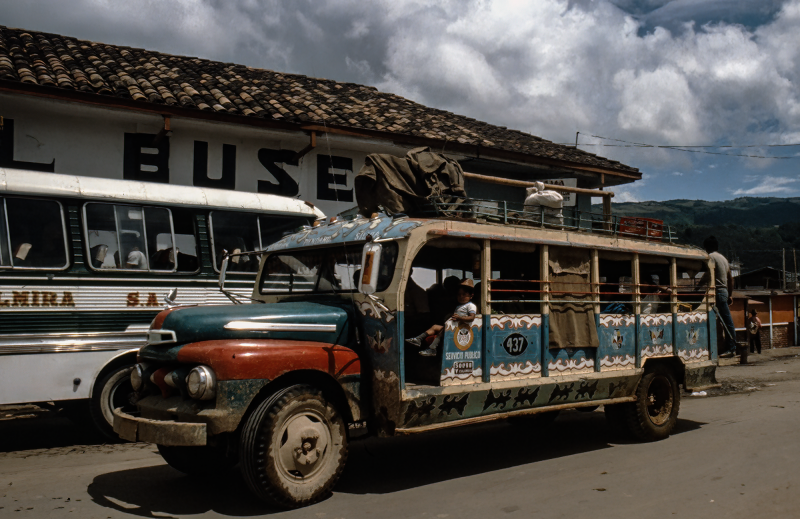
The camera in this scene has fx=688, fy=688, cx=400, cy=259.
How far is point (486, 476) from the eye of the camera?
613 centimetres

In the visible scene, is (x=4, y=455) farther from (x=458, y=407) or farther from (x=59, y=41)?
(x=59, y=41)

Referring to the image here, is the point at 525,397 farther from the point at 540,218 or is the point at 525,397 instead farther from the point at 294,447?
the point at 294,447

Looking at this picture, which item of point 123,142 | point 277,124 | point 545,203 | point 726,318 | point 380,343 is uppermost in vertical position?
point 277,124

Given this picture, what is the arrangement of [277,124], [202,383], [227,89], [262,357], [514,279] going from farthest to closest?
[227,89]
[277,124]
[514,279]
[262,357]
[202,383]

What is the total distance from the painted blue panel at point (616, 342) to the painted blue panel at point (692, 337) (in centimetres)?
89

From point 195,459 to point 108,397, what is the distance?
2509mm

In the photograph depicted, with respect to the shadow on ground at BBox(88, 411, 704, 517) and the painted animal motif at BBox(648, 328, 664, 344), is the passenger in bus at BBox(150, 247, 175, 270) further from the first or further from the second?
the painted animal motif at BBox(648, 328, 664, 344)

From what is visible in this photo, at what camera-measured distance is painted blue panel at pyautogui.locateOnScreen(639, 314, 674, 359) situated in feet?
25.4

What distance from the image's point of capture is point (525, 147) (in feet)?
55.6

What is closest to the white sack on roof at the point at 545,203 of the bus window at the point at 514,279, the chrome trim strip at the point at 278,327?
the bus window at the point at 514,279

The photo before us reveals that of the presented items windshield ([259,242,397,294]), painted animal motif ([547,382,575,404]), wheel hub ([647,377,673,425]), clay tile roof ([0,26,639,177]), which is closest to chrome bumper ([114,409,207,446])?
windshield ([259,242,397,294])

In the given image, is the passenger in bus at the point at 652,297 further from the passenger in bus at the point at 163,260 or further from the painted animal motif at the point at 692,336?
the passenger in bus at the point at 163,260

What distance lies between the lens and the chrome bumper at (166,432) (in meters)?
4.72

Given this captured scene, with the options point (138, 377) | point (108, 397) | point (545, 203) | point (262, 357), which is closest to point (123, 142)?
point (108, 397)
